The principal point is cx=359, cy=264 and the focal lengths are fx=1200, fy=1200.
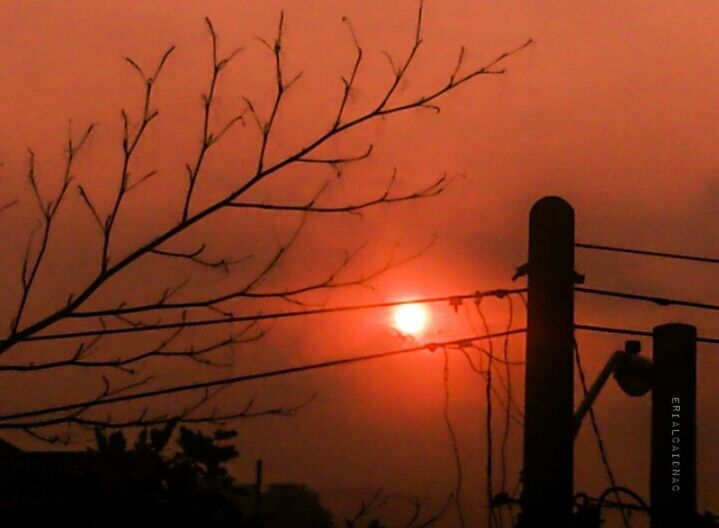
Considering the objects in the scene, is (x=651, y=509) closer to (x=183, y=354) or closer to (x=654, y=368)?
(x=654, y=368)

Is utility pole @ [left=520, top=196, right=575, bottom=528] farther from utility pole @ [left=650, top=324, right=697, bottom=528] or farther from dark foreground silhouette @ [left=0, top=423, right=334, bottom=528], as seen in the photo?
dark foreground silhouette @ [left=0, top=423, right=334, bottom=528]

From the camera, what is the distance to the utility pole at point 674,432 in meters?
7.81

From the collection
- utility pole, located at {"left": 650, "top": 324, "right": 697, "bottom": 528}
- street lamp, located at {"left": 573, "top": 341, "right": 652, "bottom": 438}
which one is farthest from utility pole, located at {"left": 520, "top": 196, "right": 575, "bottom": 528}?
street lamp, located at {"left": 573, "top": 341, "right": 652, "bottom": 438}

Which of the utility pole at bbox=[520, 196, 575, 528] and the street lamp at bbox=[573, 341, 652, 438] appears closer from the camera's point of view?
the utility pole at bbox=[520, 196, 575, 528]

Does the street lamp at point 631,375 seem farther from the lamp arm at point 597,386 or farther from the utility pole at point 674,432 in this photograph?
the utility pole at point 674,432

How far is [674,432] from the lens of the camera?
789 cm

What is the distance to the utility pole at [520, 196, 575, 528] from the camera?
23.7 ft

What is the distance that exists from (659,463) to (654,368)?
2.20ft

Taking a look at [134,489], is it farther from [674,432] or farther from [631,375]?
[631,375]

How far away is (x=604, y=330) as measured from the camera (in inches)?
383

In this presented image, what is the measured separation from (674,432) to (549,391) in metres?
1.12

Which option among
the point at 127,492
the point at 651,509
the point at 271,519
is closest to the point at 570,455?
the point at 651,509

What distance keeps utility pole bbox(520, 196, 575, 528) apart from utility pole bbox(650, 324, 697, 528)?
93cm

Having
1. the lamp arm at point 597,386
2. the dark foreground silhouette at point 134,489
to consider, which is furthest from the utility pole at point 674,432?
the dark foreground silhouette at point 134,489
